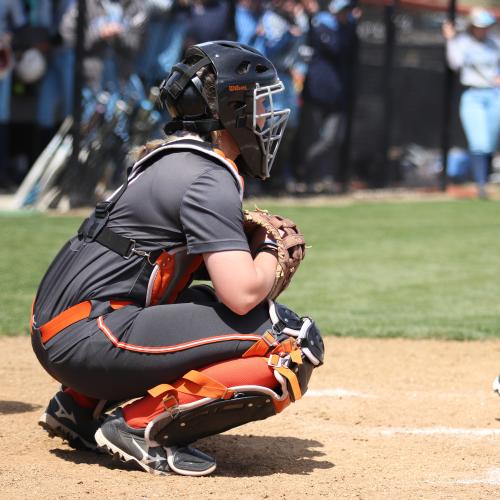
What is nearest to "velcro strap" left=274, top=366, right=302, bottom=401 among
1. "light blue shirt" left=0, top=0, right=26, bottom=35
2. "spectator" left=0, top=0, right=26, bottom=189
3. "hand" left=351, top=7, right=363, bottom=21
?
"spectator" left=0, top=0, right=26, bottom=189

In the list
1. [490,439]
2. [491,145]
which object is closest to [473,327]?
[490,439]

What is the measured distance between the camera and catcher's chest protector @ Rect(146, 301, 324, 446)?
3.59m

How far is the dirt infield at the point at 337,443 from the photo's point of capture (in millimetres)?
3492

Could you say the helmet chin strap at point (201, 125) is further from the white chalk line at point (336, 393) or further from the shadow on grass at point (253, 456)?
the white chalk line at point (336, 393)

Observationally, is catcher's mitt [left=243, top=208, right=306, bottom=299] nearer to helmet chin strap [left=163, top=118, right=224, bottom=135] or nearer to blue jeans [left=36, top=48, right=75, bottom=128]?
helmet chin strap [left=163, top=118, right=224, bottom=135]

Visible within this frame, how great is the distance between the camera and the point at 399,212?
1287cm

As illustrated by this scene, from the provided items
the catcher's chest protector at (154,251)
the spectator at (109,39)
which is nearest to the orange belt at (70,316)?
the catcher's chest protector at (154,251)

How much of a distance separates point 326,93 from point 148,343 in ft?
34.4

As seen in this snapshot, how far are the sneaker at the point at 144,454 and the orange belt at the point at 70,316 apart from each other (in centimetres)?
38

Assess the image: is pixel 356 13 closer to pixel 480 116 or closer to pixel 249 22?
pixel 249 22

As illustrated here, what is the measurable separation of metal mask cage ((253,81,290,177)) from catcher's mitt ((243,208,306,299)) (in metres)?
0.23

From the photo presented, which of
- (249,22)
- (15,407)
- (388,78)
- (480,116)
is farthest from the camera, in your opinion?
(480,116)

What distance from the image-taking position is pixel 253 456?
4012 mm

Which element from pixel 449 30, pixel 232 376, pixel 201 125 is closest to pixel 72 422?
pixel 232 376
